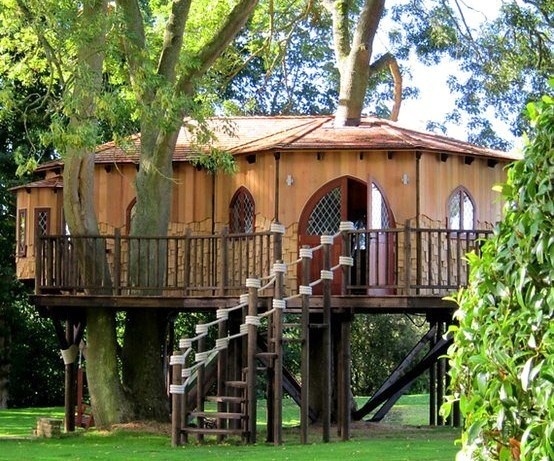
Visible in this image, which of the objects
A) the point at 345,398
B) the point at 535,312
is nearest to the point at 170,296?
the point at 345,398

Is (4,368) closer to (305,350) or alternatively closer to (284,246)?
(284,246)

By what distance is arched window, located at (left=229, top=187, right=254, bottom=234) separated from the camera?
21.5m

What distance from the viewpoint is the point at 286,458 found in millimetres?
14570

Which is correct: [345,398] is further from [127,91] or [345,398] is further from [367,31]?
[367,31]

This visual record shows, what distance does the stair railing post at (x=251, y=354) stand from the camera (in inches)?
671

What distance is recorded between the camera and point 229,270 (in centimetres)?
2014

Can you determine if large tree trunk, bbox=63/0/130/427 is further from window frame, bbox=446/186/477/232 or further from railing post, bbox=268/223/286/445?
window frame, bbox=446/186/477/232

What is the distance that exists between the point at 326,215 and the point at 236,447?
211 inches

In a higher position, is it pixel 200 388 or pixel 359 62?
pixel 359 62

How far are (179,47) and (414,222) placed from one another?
5.01 metres

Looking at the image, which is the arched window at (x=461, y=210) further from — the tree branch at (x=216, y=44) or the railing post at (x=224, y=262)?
the tree branch at (x=216, y=44)

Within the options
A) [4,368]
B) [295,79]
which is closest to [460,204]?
[4,368]

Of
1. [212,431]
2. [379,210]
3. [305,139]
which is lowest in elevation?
[212,431]

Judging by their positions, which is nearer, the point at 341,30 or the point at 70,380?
the point at 70,380
